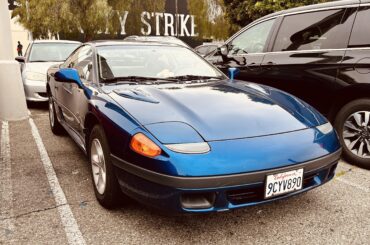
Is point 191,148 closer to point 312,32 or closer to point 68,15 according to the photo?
point 312,32

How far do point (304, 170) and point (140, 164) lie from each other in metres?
1.07

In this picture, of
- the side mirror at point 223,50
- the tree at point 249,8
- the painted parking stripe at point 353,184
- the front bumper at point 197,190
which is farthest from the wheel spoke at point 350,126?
the tree at point 249,8

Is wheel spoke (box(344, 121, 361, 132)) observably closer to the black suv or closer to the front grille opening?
the black suv

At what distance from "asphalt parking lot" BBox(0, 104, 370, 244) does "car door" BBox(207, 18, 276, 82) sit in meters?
1.77

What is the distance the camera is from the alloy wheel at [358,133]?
3.67m

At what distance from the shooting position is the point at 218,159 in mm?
2172

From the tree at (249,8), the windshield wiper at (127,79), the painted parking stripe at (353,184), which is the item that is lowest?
the painted parking stripe at (353,184)

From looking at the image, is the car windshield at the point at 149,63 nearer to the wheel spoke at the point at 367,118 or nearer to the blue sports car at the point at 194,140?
the blue sports car at the point at 194,140

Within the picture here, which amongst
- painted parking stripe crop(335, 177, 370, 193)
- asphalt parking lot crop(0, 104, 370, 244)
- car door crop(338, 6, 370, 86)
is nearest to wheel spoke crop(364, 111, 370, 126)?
car door crop(338, 6, 370, 86)

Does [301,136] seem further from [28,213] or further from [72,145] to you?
[72,145]

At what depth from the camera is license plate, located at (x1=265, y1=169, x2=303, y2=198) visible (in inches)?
88.3

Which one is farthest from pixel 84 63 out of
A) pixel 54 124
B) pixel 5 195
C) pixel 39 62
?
pixel 39 62

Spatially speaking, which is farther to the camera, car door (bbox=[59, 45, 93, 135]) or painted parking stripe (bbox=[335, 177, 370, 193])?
car door (bbox=[59, 45, 93, 135])

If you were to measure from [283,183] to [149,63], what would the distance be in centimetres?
182
